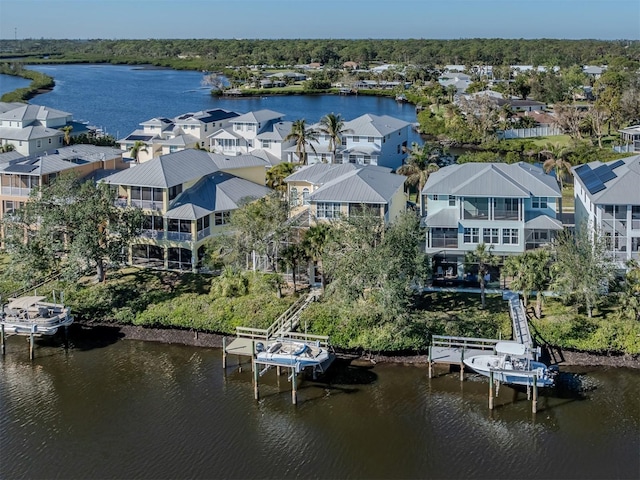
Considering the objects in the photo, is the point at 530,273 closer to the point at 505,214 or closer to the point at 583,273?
the point at 583,273

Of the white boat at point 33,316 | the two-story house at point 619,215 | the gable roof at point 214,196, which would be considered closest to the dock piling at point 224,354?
the white boat at point 33,316

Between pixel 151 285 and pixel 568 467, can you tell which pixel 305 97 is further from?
pixel 568 467

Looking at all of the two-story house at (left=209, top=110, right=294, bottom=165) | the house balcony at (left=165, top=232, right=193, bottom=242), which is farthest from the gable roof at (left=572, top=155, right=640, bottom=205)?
the two-story house at (left=209, top=110, right=294, bottom=165)

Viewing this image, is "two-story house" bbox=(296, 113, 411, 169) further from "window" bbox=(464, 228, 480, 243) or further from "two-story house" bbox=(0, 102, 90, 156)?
"window" bbox=(464, 228, 480, 243)

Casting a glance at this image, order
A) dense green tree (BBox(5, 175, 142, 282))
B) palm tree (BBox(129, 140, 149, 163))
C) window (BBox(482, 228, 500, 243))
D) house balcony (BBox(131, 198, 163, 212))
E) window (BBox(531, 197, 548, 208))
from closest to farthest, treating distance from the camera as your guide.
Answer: dense green tree (BBox(5, 175, 142, 282)) < window (BBox(482, 228, 500, 243)) < window (BBox(531, 197, 548, 208)) < house balcony (BBox(131, 198, 163, 212)) < palm tree (BBox(129, 140, 149, 163))

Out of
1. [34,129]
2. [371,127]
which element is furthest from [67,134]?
[371,127]

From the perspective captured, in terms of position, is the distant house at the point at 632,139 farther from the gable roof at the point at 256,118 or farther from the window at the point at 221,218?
the window at the point at 221,218
